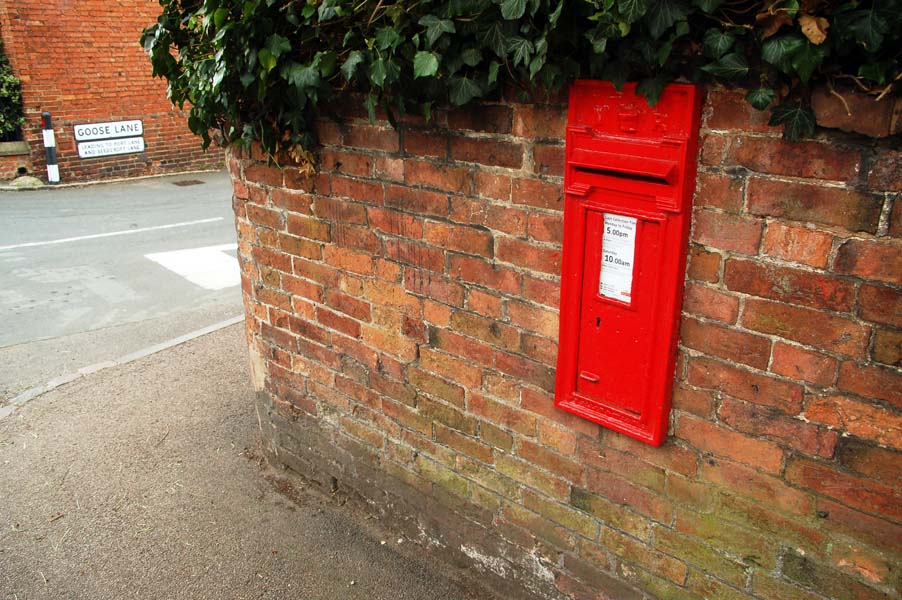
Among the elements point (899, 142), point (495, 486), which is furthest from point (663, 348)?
point (495, 486)

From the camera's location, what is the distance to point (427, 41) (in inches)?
84.1

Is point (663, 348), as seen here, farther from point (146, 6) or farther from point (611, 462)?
point (146, 6)

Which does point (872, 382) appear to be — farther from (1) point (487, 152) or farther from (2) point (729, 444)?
(1) point (487, 152)

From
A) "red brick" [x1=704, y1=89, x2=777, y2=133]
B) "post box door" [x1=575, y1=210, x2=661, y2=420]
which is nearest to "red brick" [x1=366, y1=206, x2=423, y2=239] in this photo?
"post box door" [x1=575, y1=210, x2=661, y2=420]

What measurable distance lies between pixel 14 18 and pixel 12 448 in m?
10.3

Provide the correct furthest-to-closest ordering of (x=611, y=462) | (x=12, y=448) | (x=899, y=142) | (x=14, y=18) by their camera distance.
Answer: (x=14, y=18) < (x=12, y=448) < (x=611, y=462) < (x=899, y=142)

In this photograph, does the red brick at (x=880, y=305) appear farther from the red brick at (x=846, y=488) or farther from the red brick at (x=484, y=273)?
the red brick at (x=484, y=273)

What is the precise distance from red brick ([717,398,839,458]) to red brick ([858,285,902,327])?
1.10 ft

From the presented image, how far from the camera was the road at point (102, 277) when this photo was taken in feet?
18.6

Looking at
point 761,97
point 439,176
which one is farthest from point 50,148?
point 761,97

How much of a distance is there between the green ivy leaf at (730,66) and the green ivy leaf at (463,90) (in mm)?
719

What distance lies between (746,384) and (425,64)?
1300mm

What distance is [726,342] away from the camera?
6.47 ft

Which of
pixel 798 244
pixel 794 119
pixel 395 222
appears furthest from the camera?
pixel 395 222
